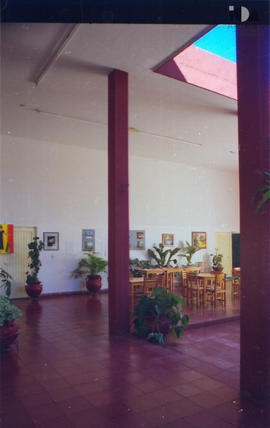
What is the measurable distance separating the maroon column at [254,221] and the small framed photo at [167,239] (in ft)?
33.4

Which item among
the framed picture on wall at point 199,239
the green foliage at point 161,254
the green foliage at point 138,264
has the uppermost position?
the framed picture on wall at point 199,239

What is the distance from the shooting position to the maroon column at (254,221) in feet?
12.7

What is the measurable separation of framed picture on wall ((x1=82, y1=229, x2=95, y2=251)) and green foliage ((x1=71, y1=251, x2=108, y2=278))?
0.24m

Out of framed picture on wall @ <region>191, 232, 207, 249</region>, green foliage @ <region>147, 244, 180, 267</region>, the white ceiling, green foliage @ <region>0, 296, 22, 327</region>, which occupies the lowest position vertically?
green foliage @ <region>0, 296, 22, 327</region>

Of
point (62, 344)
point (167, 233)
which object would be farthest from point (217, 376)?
point (167, 233)

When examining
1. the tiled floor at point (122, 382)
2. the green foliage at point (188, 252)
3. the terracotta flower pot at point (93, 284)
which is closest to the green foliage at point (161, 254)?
the green foliage at point (188, 252)

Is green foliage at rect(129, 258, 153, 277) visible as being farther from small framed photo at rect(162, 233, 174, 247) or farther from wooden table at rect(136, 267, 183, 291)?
small framed photo at rect(162, 233, 174, 247)

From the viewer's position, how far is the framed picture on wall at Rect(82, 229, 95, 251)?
12.4 m

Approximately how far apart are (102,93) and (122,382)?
614cm

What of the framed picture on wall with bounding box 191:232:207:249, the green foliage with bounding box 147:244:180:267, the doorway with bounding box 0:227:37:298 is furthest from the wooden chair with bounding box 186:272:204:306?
the doorway with bounding box 0:227:37:298

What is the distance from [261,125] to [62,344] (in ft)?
15.6

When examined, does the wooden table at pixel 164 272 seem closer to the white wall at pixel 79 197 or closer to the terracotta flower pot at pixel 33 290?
the white wall at pixel 79 197

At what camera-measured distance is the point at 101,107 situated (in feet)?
29.1

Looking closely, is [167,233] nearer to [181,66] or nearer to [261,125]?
[181,66]
